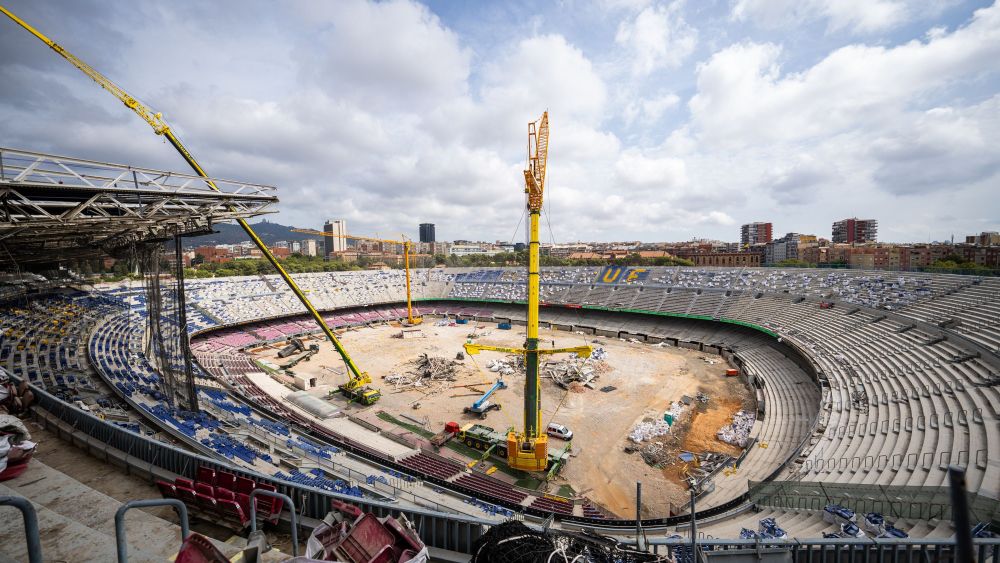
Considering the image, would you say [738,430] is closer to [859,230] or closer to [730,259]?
[730,259]

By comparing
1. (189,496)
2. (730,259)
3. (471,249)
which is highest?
(471,249)

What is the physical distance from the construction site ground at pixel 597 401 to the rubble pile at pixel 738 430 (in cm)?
37

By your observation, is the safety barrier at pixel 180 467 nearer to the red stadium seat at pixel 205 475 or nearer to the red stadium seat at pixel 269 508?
the red stadium seat at pixel 205 475

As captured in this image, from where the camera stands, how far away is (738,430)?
1888 cm

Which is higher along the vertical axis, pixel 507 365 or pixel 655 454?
pixel 507 365

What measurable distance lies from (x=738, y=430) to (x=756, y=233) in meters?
161

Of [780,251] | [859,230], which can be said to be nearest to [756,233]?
[859,230]

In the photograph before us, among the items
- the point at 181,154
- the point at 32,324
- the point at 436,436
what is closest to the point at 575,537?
the point at 436,436

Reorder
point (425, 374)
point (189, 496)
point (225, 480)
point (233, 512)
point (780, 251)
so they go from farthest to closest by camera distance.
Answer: point (780, 251) → point (425, 374) → point (225, 480) → point (189, 496) → point (233, 512)

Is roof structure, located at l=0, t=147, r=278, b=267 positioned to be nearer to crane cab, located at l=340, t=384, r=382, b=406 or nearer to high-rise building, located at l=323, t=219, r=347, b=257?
crane cab, located at l=340, t=384, r=382, b=406

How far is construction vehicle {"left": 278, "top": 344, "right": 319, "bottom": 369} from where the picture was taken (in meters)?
30.7

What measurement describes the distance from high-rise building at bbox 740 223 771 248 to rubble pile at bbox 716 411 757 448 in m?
150

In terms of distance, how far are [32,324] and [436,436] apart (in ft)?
82.1

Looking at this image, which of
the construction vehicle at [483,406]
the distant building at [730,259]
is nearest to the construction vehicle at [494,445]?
the construction vehicle at [483,406]
